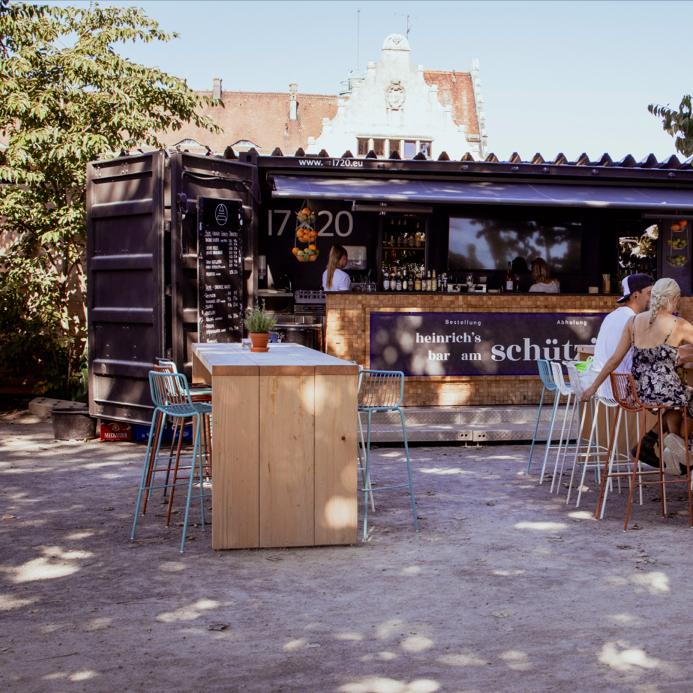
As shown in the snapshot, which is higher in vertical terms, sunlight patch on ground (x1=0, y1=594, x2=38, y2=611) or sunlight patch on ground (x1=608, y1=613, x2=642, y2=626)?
sunlight patch on ground (x1=608, y1=613, x2=642, y2=626)

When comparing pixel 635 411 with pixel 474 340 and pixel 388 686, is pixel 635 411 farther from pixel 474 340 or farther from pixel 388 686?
pixel 474 340

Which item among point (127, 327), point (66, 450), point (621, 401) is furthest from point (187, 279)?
point (621, 401)

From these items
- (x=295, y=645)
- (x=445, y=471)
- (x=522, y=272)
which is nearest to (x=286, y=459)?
(x=295, y=645)

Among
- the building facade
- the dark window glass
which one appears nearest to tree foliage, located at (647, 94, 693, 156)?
the dark window glass

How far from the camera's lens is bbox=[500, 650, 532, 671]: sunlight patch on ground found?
3793mm

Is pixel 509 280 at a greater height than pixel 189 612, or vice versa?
pixel 509 280

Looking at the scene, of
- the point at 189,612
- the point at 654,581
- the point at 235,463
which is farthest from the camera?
the point at 235,463

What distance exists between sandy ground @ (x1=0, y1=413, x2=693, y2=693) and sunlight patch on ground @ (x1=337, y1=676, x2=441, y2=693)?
0.03 ft

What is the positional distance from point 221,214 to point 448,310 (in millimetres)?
2629

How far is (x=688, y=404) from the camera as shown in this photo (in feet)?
21.0

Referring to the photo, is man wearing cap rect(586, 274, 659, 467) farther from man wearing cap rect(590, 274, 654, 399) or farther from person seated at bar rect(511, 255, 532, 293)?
person seated at bar rect(511, 255, 532, 293)

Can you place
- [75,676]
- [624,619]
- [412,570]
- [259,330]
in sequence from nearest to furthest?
1. [75,676]
2. [624,619]
3. [412,570]
4. [259,330]

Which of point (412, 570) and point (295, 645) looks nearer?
point (295, 645)

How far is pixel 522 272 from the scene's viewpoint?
1380 centimetres
